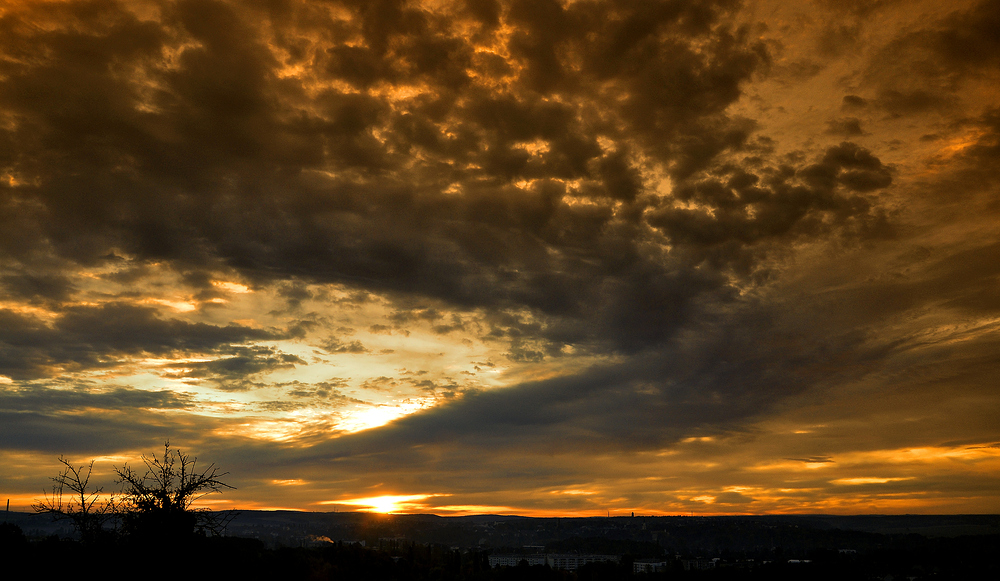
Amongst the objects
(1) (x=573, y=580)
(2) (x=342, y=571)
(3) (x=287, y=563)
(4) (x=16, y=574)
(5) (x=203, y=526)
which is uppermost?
(5) (x=203, y=526)

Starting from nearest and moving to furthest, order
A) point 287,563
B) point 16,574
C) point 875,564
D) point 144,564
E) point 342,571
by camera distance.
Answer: point 144,564, point 16,574, point 287,563, point 342,571, point 875,564

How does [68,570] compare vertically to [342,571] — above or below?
above

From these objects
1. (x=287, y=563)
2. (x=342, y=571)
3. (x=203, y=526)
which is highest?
(x=203, y=526)

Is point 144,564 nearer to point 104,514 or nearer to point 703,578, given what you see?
point 104,514

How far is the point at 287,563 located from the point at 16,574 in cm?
6906

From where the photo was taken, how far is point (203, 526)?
2583 centimetres

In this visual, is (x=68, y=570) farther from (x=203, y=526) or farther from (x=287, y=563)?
(x=287, y=563)

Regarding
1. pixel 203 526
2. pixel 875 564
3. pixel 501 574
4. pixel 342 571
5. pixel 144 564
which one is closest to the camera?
pixel 144 564

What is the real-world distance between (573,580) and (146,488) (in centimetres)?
19001

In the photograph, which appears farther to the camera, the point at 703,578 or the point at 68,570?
the point at 703,578

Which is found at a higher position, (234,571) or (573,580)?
(234,571)

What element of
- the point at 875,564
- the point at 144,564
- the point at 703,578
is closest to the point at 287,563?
the point at 144,564

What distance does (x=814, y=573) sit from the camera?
156 meters

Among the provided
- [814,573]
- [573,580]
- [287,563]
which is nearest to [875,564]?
[814,573]
